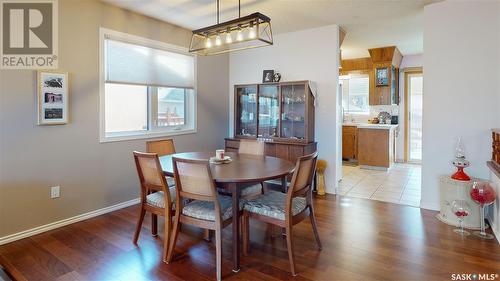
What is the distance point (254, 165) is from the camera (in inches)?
106

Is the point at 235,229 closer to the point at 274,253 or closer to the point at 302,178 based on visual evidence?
the point at 274,253

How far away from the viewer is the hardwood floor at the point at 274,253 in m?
2.22

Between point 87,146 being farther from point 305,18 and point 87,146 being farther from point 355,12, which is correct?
point 355,12

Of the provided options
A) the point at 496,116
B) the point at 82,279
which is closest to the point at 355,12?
the point at 496,116

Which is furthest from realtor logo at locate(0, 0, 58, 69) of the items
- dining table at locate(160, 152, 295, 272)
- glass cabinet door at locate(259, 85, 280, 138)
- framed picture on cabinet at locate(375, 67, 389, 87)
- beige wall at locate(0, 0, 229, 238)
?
framed picture on cabinet at locate(375, 67, 389, 87)

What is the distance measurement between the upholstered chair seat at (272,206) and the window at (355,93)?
17.5 ft

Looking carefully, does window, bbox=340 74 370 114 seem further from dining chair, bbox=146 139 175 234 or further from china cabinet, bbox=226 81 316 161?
dining chair, bbox=146 139 175 234

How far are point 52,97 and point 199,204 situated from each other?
1.93m

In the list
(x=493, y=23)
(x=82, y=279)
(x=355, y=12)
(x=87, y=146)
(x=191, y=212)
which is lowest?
(x=82, y=279)

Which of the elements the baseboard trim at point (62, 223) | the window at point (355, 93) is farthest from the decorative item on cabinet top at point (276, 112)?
the window at point (355, 93)

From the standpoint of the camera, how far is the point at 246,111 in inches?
199

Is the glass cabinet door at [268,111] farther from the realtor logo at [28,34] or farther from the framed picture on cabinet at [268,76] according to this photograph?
the realtor logo at [28,34]

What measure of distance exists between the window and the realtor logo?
19.8 ft

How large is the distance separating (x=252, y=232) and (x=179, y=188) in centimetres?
104
